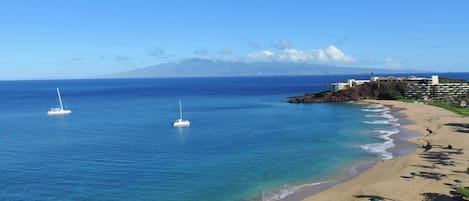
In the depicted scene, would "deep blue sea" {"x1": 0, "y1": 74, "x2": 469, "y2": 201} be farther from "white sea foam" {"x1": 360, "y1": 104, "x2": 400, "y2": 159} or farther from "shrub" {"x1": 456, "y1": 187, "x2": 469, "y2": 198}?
"shrub" {"x1": 456, "y1": 187, "x2": 469, "y2": 198}

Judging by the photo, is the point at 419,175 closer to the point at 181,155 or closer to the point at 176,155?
the point at 181,155

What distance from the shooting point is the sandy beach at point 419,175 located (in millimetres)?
34469

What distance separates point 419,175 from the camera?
130 feet

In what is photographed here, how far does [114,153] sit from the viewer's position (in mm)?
53875

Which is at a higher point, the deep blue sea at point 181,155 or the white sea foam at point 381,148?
the deep blue sea at point 181,155

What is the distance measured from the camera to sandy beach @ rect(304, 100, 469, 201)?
34469 millimetres

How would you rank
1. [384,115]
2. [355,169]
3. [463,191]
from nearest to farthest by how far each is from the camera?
[463,191], [355,169], [384,115]

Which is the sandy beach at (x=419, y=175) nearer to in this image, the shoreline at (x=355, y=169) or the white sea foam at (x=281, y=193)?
the shoreline at (x=355, y=169)

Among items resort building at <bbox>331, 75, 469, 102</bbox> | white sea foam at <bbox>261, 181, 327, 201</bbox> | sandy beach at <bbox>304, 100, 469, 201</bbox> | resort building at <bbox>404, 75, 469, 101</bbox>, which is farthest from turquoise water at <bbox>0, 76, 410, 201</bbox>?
resort building at <bbox>404, 75, 469, 101</bbox>

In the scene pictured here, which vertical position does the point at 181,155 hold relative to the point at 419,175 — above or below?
above

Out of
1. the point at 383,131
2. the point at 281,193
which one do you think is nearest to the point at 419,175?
the point at 281,193

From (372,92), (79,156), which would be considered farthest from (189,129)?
(372,92)

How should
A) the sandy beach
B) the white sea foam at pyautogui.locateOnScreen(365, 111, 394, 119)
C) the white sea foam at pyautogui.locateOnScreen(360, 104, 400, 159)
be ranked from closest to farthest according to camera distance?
1. the sandy beach
2. the white sea foam at pyautogui.locateOnScreen(360, 104, 400, 159)
3. the white sea foam at pyautogui.locateOnScreen(365, 111, 394, 119)

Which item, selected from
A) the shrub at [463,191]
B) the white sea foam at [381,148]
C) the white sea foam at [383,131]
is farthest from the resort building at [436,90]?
the shrub at [463,191]
